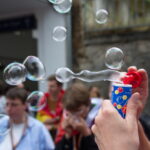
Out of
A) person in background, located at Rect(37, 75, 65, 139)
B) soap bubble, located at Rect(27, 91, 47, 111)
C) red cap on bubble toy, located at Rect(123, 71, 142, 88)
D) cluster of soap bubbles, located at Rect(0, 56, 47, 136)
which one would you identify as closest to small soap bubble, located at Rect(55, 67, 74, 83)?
cluster of soap bubbles, located at Rect(0, 56, 47, 136)

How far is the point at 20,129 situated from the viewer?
275 centimetres

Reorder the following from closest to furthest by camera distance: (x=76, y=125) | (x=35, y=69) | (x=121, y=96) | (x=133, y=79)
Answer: (x=121, y=96) → (x=133, y=79) → (x=35, y=69) → (x=76, y=125)

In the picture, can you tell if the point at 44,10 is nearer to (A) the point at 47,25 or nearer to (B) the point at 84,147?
(A) the point at 47,25

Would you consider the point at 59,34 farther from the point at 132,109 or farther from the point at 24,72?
the point at 132,109

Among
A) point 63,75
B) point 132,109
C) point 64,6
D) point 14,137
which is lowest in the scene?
point 14,137

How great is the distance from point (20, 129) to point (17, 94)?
Answer: 30cm

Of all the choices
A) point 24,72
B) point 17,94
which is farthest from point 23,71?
point 17,94

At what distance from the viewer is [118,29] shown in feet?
19.9

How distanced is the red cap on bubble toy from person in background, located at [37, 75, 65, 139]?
2.45 meters

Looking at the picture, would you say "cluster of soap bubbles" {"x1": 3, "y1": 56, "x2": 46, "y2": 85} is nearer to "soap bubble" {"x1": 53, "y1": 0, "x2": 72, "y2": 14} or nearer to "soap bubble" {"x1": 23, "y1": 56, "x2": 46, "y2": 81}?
"soap bubble" {"x1": 23, "y1": 56, "x2": 46, "y2": 81}

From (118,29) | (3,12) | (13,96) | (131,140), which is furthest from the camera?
(3,12)

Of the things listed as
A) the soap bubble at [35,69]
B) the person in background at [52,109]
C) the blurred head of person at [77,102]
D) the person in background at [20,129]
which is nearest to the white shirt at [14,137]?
the person in background at [20,129]

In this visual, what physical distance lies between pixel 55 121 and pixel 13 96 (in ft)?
3.29

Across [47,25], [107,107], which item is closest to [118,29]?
[47,25]
